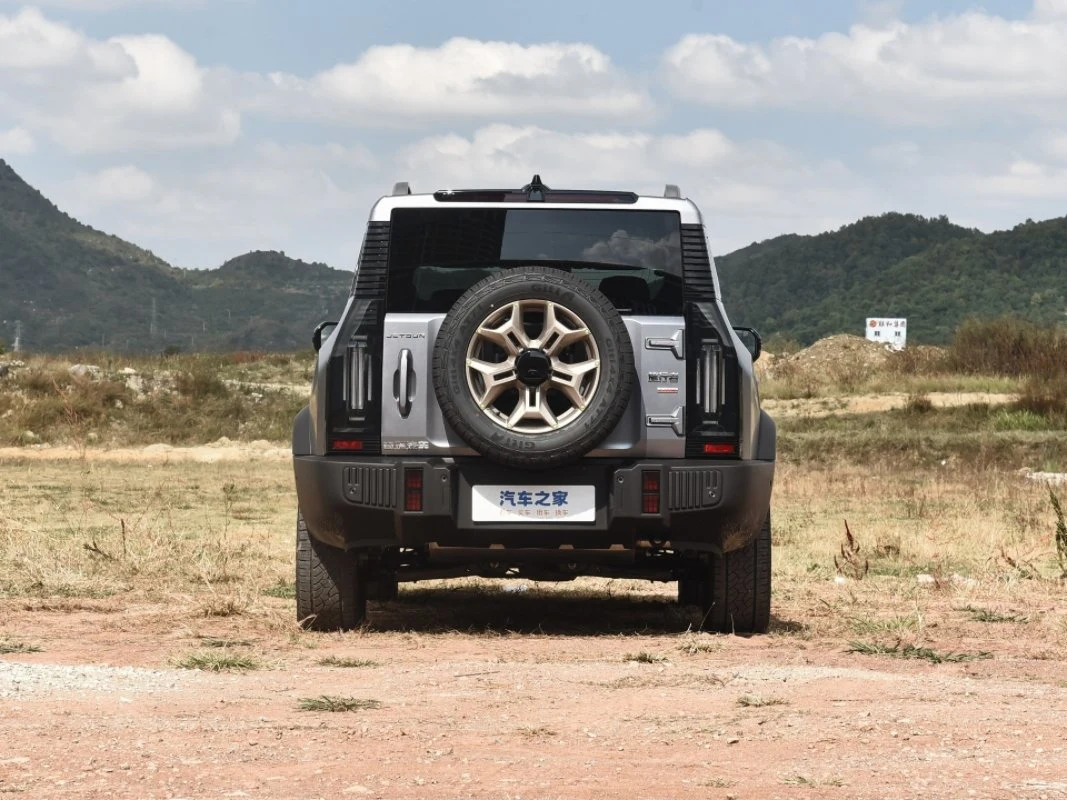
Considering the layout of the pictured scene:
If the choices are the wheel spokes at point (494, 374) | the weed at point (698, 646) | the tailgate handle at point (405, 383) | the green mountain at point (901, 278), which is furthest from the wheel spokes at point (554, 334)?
the green mountain at point (901, 278)

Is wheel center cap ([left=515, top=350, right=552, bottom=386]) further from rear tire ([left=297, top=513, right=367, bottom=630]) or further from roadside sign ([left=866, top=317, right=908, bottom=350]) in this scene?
roadside sign ([left=866, top=317, right=908, bottom=350])

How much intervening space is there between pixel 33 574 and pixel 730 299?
455 feet

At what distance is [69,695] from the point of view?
6.41m

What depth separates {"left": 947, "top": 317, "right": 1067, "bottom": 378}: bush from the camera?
48594 millimetres

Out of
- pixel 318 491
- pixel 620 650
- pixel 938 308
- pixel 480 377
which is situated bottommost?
pixel 620 650

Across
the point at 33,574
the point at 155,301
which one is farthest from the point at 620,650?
the point at 155,301

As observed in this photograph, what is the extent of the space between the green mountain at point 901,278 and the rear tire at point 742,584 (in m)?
99.7

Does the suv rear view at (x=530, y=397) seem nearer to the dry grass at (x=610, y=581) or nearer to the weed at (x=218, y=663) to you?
the dry grass at (x=610, y=581)

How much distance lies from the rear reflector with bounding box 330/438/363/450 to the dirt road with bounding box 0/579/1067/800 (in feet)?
3.28

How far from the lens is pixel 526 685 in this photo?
683 cm

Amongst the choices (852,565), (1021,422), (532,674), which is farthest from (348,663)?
(1021,422)

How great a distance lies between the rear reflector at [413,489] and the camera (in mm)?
8078

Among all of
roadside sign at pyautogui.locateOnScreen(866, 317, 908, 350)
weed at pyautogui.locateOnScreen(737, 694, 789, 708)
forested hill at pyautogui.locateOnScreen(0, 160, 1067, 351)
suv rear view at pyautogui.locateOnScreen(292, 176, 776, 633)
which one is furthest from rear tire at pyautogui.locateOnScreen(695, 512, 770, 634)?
forested hill at pyautogui.locateOnScreen(0, 160, 1067, 351)

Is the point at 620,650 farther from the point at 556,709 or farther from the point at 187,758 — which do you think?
the point at 187,758
